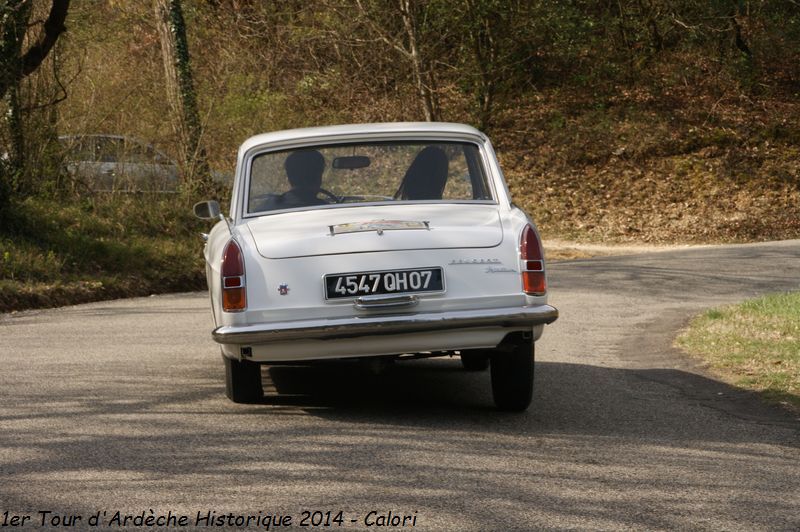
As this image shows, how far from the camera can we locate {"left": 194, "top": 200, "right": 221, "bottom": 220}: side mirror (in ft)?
28.2

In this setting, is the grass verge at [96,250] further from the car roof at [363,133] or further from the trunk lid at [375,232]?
the trunk lid at [375,232]

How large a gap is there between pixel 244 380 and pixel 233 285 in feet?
2.93

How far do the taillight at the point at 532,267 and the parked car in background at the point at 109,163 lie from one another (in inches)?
543

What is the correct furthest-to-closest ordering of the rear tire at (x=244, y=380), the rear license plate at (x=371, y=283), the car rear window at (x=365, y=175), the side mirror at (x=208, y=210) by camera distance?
the side mirror at (x=208, y=210), the car rear window at (x=365, y=175), the rear tire at (x=244, y=380), the rear license plate at (x=371, y=283)

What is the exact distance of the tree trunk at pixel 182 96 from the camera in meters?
20.8

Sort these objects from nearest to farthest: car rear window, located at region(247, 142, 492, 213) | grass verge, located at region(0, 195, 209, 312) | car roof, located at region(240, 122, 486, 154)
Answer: car rear window, located at region(247, 142, 492, 213) → car roof, located at region(240, 122, 486, 154) → grass verge, located at region(0, 195, 209, 312)

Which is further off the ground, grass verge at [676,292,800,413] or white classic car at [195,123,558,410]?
white classic car at [195,123,558,410]

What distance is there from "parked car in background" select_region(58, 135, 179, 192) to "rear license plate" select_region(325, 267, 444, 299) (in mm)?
13651

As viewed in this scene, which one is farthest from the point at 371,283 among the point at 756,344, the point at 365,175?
the point at 756,344

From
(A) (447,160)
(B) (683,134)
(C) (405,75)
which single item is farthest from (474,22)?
(A) (447,160)

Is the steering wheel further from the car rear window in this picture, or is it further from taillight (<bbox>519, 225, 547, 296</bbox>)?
taillight (<bbox>519, 225, 547, 296</bbox>)

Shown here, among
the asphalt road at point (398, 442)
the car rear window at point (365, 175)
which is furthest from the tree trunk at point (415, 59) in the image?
the car rear window at point (365, 175)

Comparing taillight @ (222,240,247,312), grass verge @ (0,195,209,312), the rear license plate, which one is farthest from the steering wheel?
grass verge @ (0,195,209,312)

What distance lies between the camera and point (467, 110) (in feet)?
110
